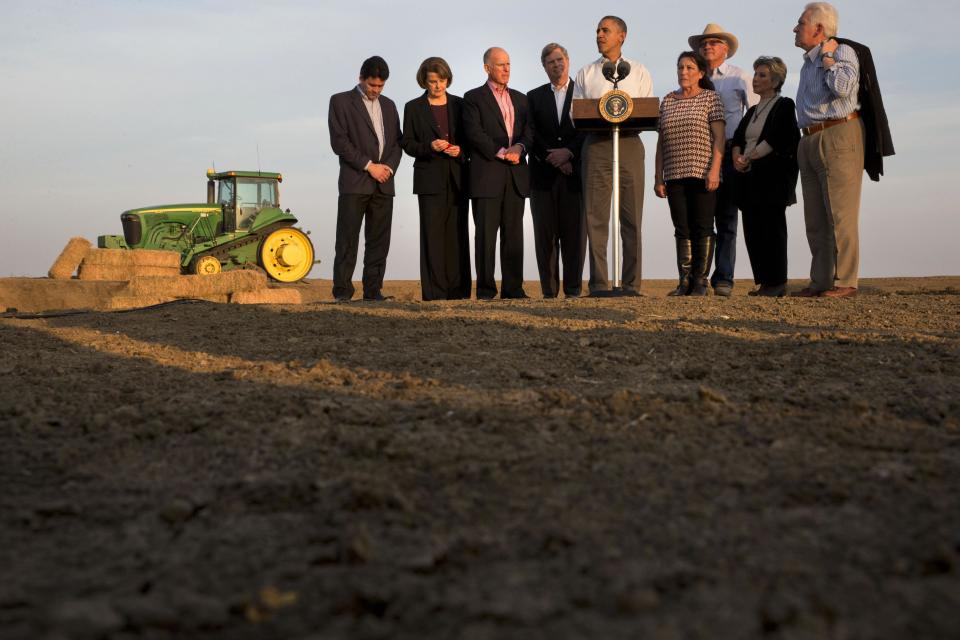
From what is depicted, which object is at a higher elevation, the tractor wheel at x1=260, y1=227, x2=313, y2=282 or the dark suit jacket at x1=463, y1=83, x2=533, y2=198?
the dark suit jacket at x1=463, y1=83, x2=533, y2=198

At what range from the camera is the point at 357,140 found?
289 inches

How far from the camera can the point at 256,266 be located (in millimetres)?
17500

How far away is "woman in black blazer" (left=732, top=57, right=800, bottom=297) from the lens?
6781mm

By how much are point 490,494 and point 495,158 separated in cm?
522

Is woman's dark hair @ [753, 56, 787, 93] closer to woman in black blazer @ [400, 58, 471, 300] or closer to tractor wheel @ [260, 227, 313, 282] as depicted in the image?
woman in black blazer @ [400, 58, 471, 300]

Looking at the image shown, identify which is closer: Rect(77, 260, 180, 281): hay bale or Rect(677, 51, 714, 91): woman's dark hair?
Rect(677, 51, 714, 91): woman's dark hair

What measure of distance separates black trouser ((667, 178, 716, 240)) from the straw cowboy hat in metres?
1.28

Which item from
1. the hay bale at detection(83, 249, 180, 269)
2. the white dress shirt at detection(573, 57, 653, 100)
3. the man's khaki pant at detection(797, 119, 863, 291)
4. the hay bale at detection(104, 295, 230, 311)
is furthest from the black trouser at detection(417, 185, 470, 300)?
the hay bale at detection(83, 249, 180, 269)

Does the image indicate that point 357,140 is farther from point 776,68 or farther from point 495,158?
point 776,68

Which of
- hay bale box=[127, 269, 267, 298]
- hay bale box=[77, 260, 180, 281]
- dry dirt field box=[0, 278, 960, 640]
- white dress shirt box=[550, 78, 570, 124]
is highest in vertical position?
white dress shirt box=[550, 78, 570, 124]

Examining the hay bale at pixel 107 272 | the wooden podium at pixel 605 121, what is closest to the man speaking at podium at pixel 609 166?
the wooden podium at pixel 605 121

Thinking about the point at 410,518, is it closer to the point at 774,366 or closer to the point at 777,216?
the point at 774,366

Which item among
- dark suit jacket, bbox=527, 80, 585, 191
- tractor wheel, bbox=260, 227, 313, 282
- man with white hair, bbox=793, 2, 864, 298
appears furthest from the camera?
tractor wheel, bbox=260, 227, 313, 282

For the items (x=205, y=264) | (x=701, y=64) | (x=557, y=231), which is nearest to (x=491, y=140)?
(x=557, y=231)
